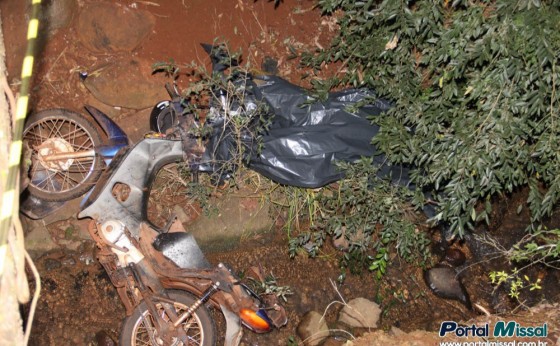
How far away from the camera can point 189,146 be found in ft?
15.4

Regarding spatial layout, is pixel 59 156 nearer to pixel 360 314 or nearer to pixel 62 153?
pixel 62 153

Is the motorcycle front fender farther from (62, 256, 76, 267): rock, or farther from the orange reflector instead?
the orange reflector

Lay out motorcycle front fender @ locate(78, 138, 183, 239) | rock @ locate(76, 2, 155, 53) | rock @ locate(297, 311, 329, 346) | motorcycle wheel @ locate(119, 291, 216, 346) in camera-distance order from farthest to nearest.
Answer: rock @ locate(76, 2, 155, 53) → rock @ locate(297, 311, 329, 346) → motorcycle front fender @ locate(78, 138, 183, 239) → motorcycle wheel @ locate(119, 291, 216, 346)

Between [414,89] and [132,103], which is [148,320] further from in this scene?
[414,89]

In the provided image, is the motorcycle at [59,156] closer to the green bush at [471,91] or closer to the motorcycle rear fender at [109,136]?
the motorcycle rear fender at [109,136]

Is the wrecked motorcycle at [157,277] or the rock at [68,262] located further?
the rock at [68,262]

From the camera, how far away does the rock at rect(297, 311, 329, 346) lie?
4.86 meters

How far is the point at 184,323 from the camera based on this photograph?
4.28m

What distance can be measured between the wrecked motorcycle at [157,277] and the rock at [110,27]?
3.98 feet

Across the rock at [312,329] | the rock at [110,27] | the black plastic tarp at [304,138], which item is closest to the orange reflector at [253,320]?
the rock at [312,329]

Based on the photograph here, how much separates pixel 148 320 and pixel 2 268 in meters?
2.45

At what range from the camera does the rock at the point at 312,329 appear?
486 centimetres

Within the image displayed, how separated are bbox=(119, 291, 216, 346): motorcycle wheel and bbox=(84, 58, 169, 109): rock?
2.04 meters

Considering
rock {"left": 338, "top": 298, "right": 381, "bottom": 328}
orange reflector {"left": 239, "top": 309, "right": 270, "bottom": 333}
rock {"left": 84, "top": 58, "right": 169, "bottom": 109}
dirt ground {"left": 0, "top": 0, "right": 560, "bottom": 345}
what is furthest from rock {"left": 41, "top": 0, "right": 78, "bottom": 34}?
rock {"left": 338, "top": 298, "right": 381, "bottom": 328}
